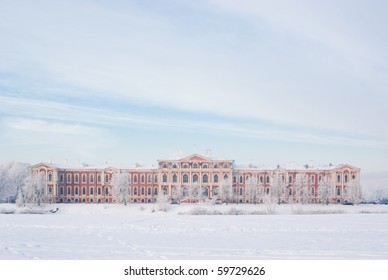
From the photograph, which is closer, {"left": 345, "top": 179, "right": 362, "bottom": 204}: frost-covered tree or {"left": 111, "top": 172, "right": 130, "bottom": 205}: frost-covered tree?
{"left": 111, "top": 172, "right": 130, "bottom": 205}: frost-covered tree

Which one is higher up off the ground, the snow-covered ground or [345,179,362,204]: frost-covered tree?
the snow-covered ground

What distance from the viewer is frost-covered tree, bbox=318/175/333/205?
255 ft

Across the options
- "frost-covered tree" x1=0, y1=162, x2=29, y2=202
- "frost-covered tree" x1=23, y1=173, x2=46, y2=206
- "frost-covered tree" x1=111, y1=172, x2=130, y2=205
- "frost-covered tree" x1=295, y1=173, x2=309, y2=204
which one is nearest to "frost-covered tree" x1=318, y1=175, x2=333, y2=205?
"frost-covered tree" x1=295, y1=173, x2=309, y2=204

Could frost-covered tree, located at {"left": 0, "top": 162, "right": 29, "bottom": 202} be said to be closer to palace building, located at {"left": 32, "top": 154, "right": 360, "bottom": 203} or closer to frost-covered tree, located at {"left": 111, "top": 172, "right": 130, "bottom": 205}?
palace building, located at {"left": 32, "top": 154, "right": 360, "bottom": 203}

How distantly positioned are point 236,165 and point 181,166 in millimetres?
10215

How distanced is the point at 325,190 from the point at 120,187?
31874mm

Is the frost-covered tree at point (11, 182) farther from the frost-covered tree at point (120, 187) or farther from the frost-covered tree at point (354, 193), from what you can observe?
the frost-covered tree at point (354, 193)

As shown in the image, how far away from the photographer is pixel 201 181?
8031cm

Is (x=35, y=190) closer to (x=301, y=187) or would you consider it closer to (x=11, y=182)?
(x=11, y=182)

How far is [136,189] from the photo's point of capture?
81812 millimetres

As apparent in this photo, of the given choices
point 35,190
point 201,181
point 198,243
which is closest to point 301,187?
point 201,181
